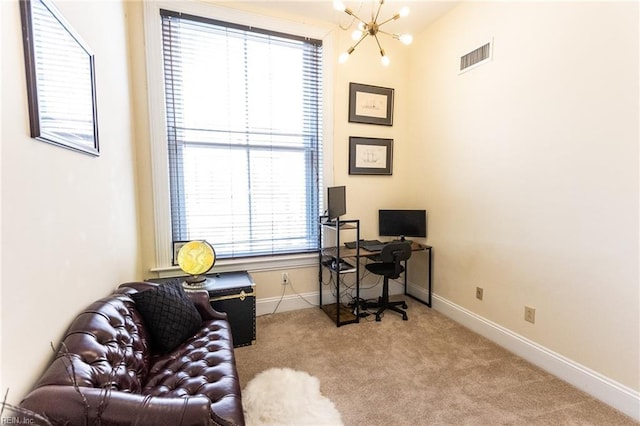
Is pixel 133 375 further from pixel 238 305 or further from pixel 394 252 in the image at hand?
pixel 394 252

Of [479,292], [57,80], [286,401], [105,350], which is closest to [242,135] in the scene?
[57,80]

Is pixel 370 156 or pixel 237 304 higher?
pixel 370 156

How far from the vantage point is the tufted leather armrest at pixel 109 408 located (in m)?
0.94

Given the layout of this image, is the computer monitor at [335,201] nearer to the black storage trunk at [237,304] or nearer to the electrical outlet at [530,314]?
the black storage trunk at [237,304]

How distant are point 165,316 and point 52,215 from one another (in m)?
0.84

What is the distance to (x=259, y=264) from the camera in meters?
3.12

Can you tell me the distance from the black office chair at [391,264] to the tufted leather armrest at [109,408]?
220 cm

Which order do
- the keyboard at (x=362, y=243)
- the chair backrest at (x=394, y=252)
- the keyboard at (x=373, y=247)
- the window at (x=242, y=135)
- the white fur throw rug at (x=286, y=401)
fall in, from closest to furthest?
the white fur throw rug at (x=286, y=401) → the window at (x=242, y=135) → the chair backrest at (x=394, y=252) → the keyboard at (x=373, y=247) → the keyboard at (x=362, y=243)

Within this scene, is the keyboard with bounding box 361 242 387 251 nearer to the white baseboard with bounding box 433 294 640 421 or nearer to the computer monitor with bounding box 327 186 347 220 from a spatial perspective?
the computer monitor with bounding box 327 186 347 220

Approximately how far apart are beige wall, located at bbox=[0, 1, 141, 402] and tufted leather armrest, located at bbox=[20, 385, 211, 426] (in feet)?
0.51

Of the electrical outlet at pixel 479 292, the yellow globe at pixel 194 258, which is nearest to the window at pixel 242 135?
the yellow globe at pixel 194 258

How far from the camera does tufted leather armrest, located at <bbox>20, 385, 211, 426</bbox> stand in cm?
94

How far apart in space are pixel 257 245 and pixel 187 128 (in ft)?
4.32

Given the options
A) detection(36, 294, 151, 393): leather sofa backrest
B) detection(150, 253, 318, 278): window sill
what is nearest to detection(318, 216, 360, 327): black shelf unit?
detection(150, 253, 318, 278): window sill
